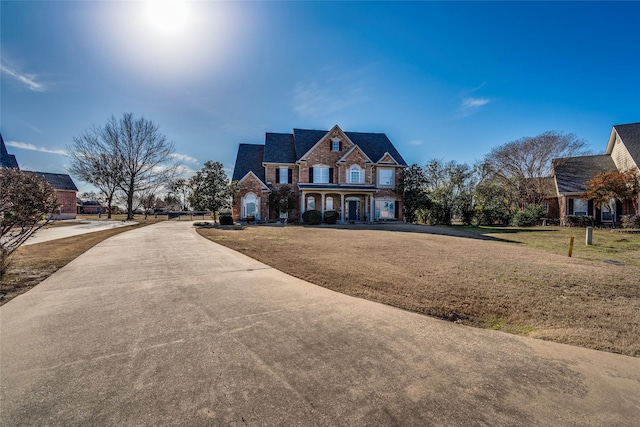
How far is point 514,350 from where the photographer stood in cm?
312

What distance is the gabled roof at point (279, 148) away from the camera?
28.7 metres

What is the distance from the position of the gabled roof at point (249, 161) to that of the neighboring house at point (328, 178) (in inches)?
4.0

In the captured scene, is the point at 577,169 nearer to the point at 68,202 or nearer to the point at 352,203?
the point at 352,203

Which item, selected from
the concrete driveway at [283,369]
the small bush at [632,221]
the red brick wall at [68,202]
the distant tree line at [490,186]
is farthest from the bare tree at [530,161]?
the red brick wall at [68,202]

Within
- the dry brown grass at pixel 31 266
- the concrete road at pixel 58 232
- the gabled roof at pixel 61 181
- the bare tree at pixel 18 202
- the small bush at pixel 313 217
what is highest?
the gabled roof at pixel 61 181

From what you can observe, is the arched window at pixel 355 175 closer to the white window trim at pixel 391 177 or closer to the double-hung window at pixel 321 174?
the white window trim at pixel 391 177

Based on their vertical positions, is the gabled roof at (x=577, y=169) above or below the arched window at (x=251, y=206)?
above

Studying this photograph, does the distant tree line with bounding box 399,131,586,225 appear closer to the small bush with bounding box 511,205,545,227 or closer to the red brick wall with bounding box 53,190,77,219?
the small bush with bounding box 511,205,545,227

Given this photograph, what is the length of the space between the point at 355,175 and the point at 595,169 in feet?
74.0

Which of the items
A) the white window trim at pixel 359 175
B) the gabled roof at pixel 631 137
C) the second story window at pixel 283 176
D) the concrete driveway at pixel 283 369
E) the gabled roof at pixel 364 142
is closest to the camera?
the concrete driveway at pixel 283 369

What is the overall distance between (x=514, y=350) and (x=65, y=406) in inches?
167

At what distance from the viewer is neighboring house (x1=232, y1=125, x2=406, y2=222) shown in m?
27.4

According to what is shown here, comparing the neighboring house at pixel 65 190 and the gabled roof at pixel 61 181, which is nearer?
the neighboring house at pixel 65 190

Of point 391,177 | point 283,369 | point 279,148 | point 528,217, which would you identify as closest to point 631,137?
point 528,217
